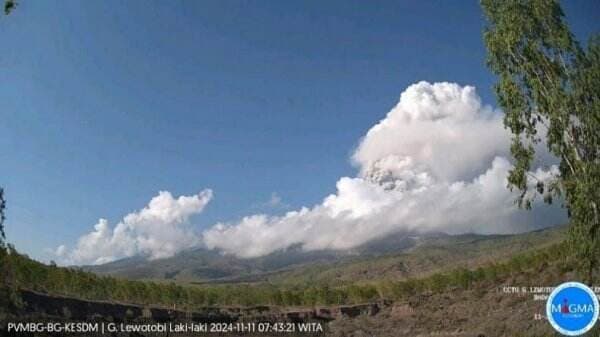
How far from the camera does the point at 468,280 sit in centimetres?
11900

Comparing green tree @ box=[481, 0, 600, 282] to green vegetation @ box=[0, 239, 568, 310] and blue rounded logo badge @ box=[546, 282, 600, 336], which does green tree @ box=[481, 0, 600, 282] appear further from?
green vegetation @ box=[0, 239, 568, 310]

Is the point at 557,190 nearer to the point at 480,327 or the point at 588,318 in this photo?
the point at 588,318

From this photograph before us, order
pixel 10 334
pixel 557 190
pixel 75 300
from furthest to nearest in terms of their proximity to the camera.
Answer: pixel 75 300 < pixel 10 334 < pixel 557 190

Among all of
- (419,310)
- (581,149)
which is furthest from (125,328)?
(419,310)

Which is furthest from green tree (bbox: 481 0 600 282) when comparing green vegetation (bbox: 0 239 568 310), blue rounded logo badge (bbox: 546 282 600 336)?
green vegetation (bbox: 0 239 568 310)

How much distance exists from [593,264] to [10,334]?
1254 inches

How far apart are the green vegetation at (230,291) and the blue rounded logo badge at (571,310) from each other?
67.0m

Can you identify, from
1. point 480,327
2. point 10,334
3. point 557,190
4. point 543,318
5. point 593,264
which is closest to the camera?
point 593,264

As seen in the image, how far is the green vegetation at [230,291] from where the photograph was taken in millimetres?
86625

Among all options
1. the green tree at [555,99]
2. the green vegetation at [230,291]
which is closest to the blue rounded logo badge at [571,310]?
the green tree at [555,99]

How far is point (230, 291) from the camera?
124688 mm

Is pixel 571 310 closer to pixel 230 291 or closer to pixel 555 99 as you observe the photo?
pixel 555 99

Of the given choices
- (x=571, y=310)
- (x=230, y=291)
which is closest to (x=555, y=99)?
(x=571, y=310)

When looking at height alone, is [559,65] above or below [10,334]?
above
